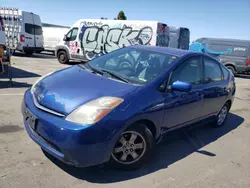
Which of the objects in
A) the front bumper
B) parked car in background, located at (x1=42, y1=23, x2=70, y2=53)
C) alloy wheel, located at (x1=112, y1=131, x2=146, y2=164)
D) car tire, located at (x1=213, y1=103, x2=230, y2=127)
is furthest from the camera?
parked car in background, located at (x1=42, y1=23, x2=70, y2=53)

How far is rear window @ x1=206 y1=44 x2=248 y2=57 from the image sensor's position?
16039mm

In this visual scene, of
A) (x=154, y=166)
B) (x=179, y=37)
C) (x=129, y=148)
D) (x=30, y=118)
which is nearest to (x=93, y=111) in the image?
(x=129, y=148)

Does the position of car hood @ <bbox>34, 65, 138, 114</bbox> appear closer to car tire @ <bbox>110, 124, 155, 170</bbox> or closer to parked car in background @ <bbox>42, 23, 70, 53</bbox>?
car tire @ <bbox>110, 124, 155, 170</bbox>

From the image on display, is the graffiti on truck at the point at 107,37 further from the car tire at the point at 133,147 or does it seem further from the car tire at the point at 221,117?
the car tire at the point at 133,147

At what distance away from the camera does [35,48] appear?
16844 millimetres

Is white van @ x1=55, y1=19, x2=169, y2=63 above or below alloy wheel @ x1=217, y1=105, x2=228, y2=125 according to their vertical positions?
above

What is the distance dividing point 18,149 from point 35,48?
48.3ft

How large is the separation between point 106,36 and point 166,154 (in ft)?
34.7

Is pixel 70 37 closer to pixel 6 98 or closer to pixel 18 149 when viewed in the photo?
pixel 6 98

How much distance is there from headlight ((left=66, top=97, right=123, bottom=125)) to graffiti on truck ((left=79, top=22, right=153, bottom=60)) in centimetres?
1031

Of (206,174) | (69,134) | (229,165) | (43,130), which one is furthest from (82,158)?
(229,165)

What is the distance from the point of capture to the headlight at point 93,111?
262 centimetres

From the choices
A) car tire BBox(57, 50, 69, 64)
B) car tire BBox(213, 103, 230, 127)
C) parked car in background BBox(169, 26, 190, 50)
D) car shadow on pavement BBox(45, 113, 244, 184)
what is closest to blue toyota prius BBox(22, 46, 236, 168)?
car shadow on pavement BBox(45, 113, 244, 184)

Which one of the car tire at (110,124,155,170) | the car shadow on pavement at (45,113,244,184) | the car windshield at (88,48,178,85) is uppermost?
the car windshield at (88,48,178,85)
